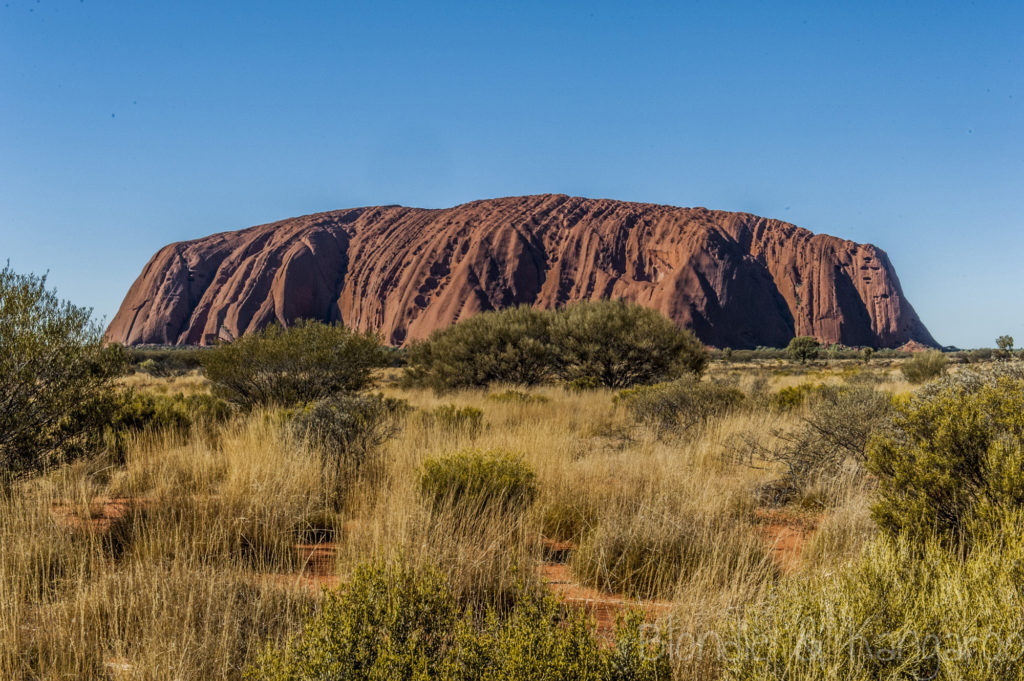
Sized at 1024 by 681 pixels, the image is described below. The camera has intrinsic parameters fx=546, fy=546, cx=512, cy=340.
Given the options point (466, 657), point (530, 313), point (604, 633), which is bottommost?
point (604, 633)

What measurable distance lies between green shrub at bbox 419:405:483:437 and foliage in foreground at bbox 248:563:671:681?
518 centimetres

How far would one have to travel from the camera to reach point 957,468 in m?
3.22

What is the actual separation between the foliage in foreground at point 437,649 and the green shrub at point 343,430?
3.21 m

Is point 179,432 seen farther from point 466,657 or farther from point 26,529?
point 466,657

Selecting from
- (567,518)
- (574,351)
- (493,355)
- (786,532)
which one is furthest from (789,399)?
(493,355)

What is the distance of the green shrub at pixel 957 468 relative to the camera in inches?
113

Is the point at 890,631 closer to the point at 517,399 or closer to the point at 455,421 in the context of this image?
the point at 455,421

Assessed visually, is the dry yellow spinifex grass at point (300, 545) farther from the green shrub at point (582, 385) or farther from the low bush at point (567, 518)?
the green shrub at point (582, 385)

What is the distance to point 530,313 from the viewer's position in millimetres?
21859

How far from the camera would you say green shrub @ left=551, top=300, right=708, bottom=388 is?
58.7ft

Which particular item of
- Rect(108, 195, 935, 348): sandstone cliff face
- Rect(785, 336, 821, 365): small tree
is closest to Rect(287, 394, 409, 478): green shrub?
Rect(785, 336, 821, 365): small tree

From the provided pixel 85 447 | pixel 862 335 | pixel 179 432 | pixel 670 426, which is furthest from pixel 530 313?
pixel 862 335

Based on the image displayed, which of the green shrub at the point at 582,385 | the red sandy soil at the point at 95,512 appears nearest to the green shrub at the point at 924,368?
the green shrub at the point at 582,385

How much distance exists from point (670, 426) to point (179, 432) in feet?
22.8
